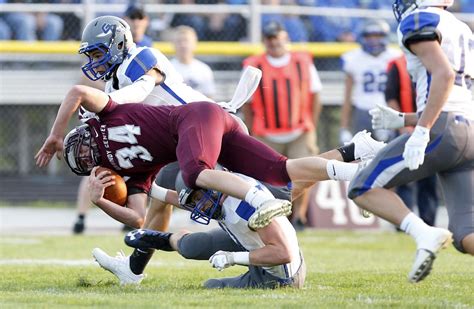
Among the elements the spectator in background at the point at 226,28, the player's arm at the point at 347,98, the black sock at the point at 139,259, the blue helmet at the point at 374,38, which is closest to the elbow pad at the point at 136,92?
the black sock at the point at 139,259

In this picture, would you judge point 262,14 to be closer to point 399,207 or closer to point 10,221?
point 10,221

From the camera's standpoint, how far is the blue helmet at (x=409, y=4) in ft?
16.9

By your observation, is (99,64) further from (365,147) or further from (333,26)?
(333,26)

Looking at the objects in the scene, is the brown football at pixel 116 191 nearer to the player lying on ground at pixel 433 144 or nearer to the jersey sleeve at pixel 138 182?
the jersey sleeve at pixel 138 182

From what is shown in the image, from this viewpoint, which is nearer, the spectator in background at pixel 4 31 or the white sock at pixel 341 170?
the white sock at pixel 341 170

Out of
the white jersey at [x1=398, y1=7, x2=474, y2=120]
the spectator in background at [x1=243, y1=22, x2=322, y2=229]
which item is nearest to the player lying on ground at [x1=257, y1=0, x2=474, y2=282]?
the white jersey at [x1=398, y1=7, x2=474, y2=120]

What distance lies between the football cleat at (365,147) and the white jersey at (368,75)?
13.9 ft

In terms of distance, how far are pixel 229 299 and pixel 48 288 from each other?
1.23m

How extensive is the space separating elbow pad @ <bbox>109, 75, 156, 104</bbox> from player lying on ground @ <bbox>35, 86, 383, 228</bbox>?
0.13 m

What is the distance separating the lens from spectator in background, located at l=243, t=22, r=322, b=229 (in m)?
10.6

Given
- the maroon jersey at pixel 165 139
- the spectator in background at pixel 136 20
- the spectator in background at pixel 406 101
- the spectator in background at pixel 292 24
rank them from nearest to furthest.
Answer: the maroon jersey at pixel 165 139 → the spectator in background at pixel 136 20 → the spectator in background at pixel 406 101 → the spectator in background at pixel 292 24

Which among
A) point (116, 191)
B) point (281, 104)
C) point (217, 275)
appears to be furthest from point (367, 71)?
point (116, 191)

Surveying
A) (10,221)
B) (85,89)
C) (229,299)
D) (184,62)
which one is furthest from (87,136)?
(10,221)

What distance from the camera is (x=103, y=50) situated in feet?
20.8
